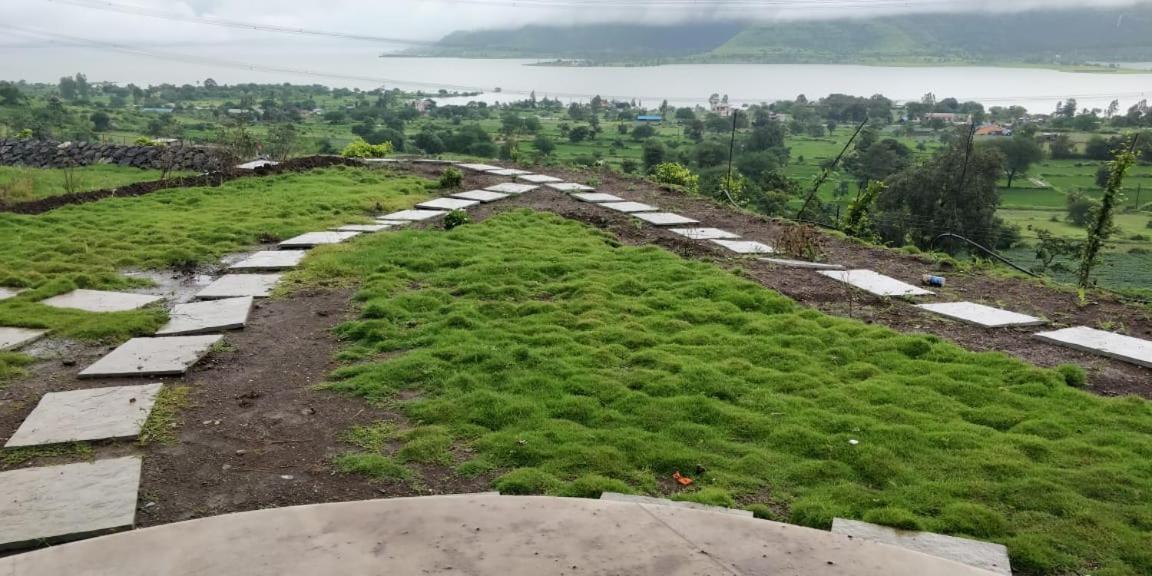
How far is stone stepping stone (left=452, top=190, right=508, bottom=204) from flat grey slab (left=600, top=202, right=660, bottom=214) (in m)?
1.62

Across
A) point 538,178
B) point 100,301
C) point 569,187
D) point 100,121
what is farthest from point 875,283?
point 100,121

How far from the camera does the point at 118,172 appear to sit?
1398cm

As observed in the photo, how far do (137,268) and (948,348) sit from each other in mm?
6828

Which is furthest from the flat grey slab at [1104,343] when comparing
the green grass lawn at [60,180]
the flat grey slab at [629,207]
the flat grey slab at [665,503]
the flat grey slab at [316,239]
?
the green grass lawn at [60,180]

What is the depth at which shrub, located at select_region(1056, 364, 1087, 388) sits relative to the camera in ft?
13.9

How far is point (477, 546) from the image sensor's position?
2.38m

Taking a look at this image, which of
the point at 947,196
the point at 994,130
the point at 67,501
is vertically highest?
the point at 994,130

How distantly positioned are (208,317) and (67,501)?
2.55m

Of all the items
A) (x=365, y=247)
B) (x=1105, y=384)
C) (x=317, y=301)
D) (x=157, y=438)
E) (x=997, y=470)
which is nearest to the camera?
(x=997, y=470)

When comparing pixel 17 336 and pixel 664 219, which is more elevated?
pixel 664 219

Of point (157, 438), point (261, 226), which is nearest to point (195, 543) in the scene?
point (157, 438)

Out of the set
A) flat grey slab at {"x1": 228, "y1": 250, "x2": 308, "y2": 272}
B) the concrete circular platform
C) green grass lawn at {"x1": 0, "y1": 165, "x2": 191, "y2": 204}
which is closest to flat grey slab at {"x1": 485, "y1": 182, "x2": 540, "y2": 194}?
flat grey slab at {"x1": 228, "y1": 250, "x2": 308, "y2": 272}

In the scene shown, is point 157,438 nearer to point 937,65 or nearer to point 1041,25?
point 1041,25

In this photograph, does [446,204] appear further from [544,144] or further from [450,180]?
[544,144]
